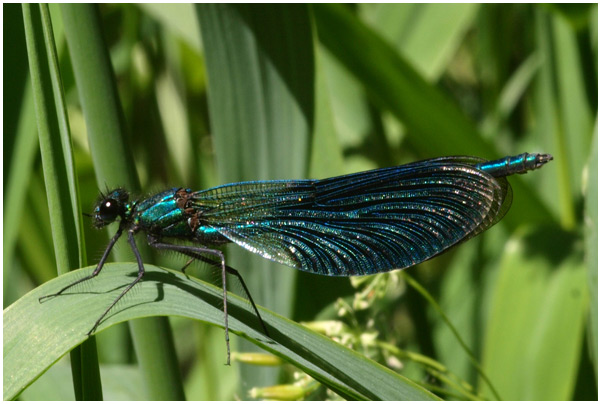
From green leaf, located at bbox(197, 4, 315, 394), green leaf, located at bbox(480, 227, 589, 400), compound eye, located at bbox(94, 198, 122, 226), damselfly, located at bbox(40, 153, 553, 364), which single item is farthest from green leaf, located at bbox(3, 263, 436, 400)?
green leaf, located at bbox(480, 227, 589, 400)

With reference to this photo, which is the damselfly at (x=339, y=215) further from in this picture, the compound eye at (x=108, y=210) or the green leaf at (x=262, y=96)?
the green leaf at (x=262, y=96)

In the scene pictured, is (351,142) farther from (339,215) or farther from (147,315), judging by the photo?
(147,315)

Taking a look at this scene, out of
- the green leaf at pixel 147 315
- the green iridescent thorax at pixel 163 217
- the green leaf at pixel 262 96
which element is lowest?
the green leaf at pixel 147 315

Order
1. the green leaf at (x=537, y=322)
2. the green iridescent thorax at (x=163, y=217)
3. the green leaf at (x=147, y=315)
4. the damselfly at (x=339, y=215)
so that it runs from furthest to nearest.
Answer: the green leaf at (x=537, y=322)
the green iridescent thorax at (x=163, y=217)
the damselfly at (x=339, y=215)
the green leaf at (x=147, y=315)

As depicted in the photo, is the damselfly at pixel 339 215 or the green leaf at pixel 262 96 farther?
the green leaf at pixel 262 96

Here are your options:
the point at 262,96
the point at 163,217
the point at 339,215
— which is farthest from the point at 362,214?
the point at 163,217

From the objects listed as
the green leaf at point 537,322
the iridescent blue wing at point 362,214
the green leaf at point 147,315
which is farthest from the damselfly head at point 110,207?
the green leaf at point 537,322

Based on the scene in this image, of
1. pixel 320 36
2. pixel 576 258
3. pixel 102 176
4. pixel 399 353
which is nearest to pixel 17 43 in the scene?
pixel 102 176

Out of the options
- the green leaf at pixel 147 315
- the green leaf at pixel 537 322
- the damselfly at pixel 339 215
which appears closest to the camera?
the green leaf at pixel 147 315
